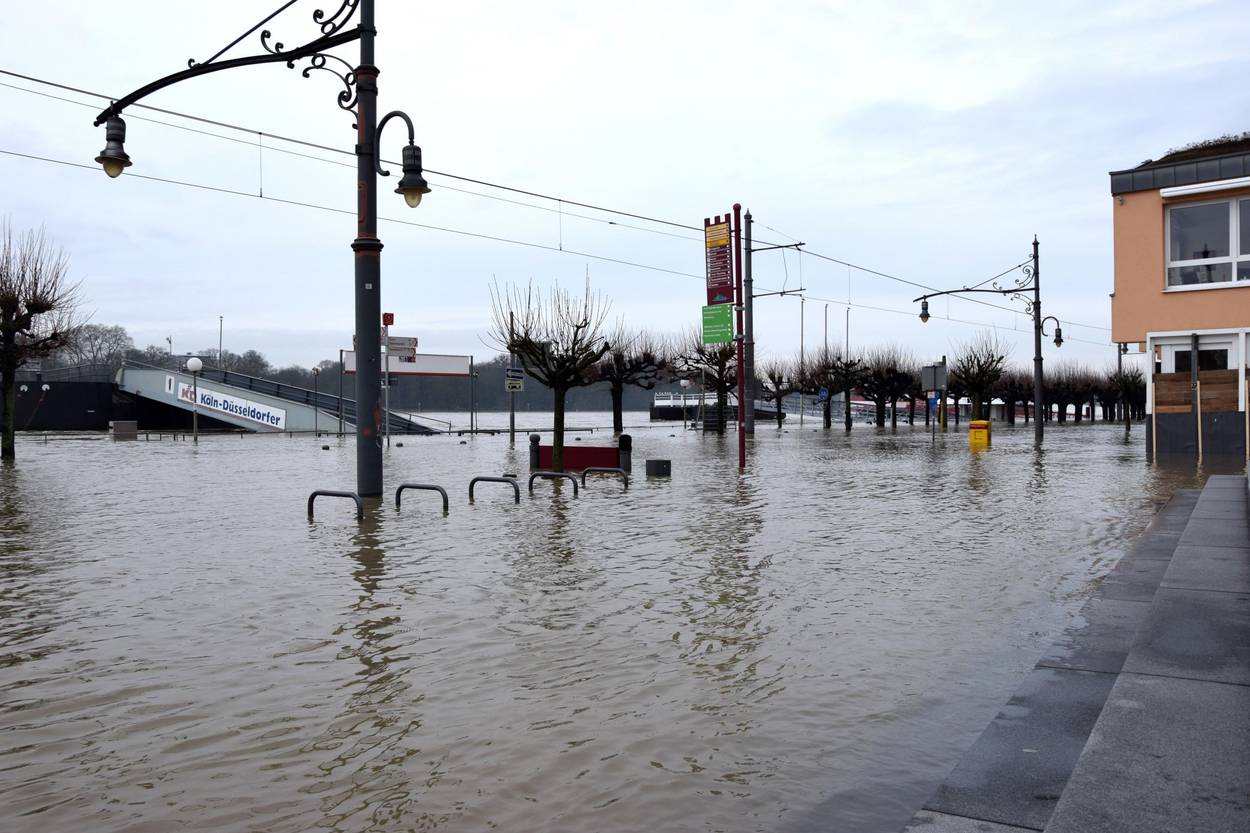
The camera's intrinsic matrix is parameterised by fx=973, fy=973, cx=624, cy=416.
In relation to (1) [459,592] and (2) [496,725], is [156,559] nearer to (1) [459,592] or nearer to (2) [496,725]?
(1) [459,592]

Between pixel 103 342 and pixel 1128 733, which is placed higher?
pixel 103 342

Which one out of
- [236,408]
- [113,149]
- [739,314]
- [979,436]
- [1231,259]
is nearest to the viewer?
[113,149]

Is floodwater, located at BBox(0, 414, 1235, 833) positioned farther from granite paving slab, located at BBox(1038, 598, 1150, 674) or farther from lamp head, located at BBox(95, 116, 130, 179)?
lamp head, located at BBox(95, 116, 130, 179)

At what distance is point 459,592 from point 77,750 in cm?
362

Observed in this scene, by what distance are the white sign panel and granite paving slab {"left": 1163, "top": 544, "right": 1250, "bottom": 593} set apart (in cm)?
4418

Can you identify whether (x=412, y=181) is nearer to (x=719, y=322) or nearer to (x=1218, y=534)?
(x=719, y=322)

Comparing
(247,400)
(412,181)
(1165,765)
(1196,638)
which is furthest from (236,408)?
(1165,765)

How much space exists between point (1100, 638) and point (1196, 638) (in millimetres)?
785

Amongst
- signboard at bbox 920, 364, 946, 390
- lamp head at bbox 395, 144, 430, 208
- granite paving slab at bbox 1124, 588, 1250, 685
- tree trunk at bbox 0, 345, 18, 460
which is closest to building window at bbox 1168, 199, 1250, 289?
signboard at bbox 920, 364, 946, 390

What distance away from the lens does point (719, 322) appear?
2175 cm

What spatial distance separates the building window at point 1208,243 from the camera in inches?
949

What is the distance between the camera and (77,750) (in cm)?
427

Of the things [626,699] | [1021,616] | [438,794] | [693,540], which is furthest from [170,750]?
[693,540]

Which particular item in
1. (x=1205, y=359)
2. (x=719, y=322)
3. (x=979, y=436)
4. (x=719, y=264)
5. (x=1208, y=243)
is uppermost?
(x=1208, y=243)
